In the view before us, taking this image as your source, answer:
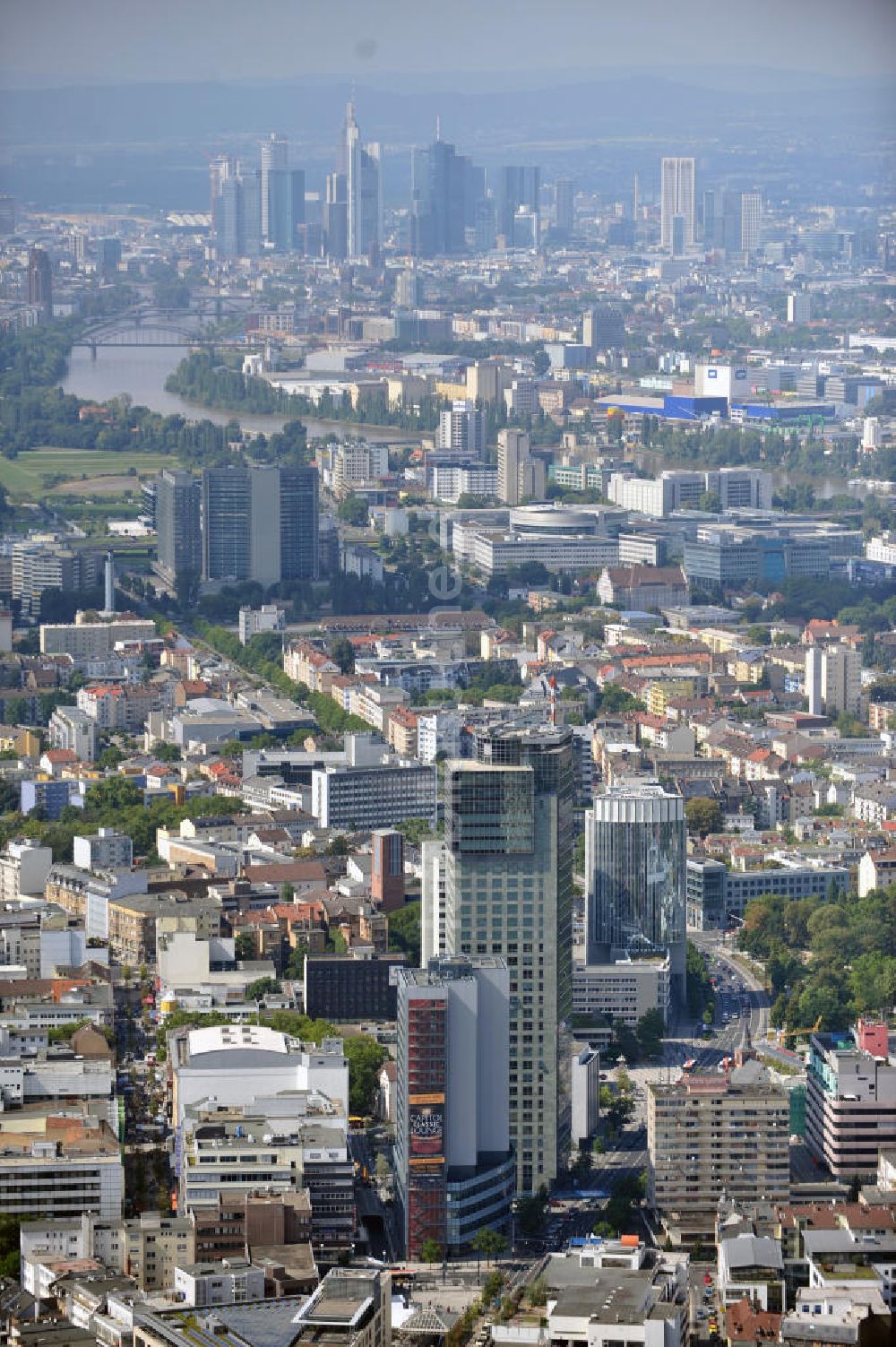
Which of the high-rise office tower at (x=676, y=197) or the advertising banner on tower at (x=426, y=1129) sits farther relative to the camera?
the high-rise office tower at (x=676, y=197)

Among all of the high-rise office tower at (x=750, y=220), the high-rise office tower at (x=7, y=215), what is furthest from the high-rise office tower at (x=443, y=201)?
the high-rise office tower at (x=7, y=215)

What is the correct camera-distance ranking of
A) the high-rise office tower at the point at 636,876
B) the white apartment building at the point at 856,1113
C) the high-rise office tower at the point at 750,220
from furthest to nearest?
the high-rise office tower at the point at 750,220, the high-rise office tower at the point at 636,876, the white apartment building at the point at 856,1113

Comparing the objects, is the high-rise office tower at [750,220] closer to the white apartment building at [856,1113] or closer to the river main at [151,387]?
the river main at [151,387]

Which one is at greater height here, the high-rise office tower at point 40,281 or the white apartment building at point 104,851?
the high-rise office tower at point 40,281

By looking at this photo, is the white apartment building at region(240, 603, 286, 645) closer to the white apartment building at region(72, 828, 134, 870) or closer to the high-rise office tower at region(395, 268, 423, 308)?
the white apartment building at region(72, 828, 134, 870)

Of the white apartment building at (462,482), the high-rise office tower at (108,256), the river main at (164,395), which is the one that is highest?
the high-rise office tower at (108,256)

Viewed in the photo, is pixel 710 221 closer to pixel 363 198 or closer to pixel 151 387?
pixel 363 198
